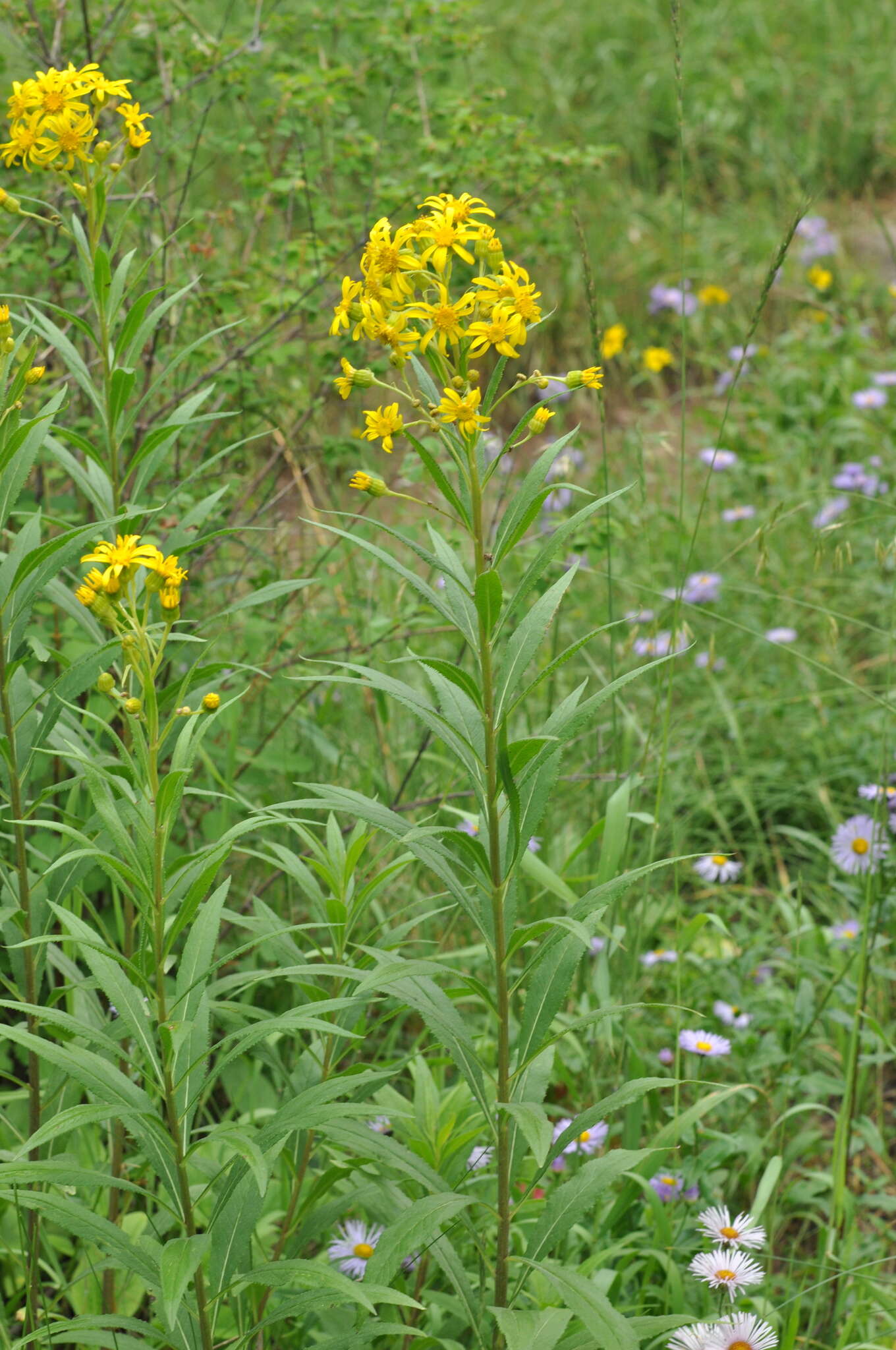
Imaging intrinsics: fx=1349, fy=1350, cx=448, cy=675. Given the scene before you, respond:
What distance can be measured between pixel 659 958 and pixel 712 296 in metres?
3.61

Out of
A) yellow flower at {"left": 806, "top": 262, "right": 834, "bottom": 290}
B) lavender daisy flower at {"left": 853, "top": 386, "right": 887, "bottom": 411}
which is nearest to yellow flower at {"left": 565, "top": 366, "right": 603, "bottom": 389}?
lavender daisy flower at {"left": 853, "top": 386, "right": 887, "bottom": 411}

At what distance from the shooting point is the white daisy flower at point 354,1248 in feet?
6.11

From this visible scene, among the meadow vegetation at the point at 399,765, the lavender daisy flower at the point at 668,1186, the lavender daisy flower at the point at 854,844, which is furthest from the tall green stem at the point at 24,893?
the lavender daisy flower at the point at 854,844

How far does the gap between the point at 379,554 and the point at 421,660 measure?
0.13 meters

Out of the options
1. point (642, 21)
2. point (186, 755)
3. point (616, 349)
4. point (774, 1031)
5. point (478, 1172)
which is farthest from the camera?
point (642, 21)

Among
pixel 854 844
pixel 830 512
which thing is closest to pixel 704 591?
pixel 830 512

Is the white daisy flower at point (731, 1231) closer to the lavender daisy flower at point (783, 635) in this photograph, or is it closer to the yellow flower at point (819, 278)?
the lavender daisy flower at point (783, 635)

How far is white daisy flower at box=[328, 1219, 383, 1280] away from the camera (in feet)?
6.11

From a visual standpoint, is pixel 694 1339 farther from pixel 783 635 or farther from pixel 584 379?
pixel 783 635

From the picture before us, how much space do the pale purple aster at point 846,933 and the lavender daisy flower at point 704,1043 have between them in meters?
0.40

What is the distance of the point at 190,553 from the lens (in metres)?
2.62

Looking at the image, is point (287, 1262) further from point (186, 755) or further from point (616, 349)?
point (616, 349)

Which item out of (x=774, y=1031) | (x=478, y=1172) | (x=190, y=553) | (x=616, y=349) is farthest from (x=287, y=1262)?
(x=616, y=349)

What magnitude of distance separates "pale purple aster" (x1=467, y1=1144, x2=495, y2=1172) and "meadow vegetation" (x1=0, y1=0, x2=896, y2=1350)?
1 cm
